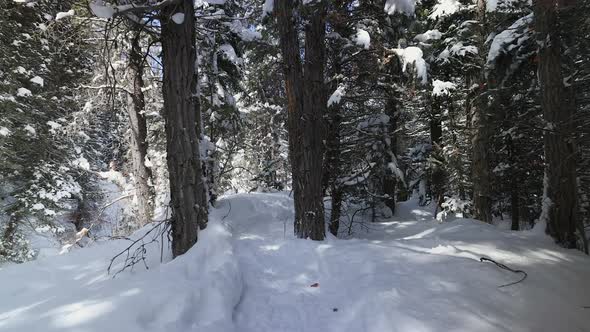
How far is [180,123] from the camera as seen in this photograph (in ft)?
14.7

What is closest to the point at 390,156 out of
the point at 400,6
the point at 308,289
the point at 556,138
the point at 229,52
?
the point at 556,138

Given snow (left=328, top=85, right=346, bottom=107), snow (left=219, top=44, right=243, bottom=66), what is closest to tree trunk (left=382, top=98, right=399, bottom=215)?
snow (left=328, top=85, right=346, bottom=107)

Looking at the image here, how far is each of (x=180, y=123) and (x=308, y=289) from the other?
257cm

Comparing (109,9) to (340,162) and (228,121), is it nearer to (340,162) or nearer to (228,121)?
(340,162)

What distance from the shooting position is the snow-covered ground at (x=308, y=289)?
125 inches

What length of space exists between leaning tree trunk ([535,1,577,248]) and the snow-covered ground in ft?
1.65

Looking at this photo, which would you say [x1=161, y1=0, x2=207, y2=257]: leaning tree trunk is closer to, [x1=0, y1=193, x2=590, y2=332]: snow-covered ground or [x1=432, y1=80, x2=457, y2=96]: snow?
[x1=0, y1=193, x2=590, y2=332]: snow-covered ground

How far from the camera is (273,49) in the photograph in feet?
24.1

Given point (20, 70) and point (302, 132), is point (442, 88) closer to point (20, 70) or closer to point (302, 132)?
point (302, 132)

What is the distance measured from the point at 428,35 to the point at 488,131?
317 centimetres

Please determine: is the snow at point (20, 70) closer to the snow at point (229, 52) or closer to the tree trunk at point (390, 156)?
the snow at point (229, 52)

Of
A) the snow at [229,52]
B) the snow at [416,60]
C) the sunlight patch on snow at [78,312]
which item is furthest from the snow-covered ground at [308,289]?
the snow at [229,52]

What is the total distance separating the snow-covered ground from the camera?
318 centimetres

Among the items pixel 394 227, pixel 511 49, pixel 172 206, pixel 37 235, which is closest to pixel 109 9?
pixel 172 206
